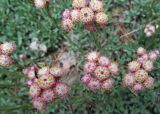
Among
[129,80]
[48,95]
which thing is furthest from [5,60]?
[129,80]

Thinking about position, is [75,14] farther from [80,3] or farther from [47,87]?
[47,87]

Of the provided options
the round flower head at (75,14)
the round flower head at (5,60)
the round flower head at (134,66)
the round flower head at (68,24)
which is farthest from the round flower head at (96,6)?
the round flower head at (5,60)

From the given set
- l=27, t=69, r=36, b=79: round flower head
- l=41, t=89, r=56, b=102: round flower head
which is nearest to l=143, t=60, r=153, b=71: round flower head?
l=41, t=89, r=56, b=102: round flower head

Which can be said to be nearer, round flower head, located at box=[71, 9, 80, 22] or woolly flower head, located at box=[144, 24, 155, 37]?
round flower head, located at box=[71, 9, 80, 22]

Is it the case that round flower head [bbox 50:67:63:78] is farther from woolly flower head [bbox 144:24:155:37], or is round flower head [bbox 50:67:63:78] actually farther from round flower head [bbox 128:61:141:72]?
woolly flower head [bbox 144:24:155:37]

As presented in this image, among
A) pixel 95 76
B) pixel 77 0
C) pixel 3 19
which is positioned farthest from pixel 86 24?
pixel 3 19

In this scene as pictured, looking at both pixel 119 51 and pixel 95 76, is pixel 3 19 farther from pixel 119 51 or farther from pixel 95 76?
pixel 95 76
